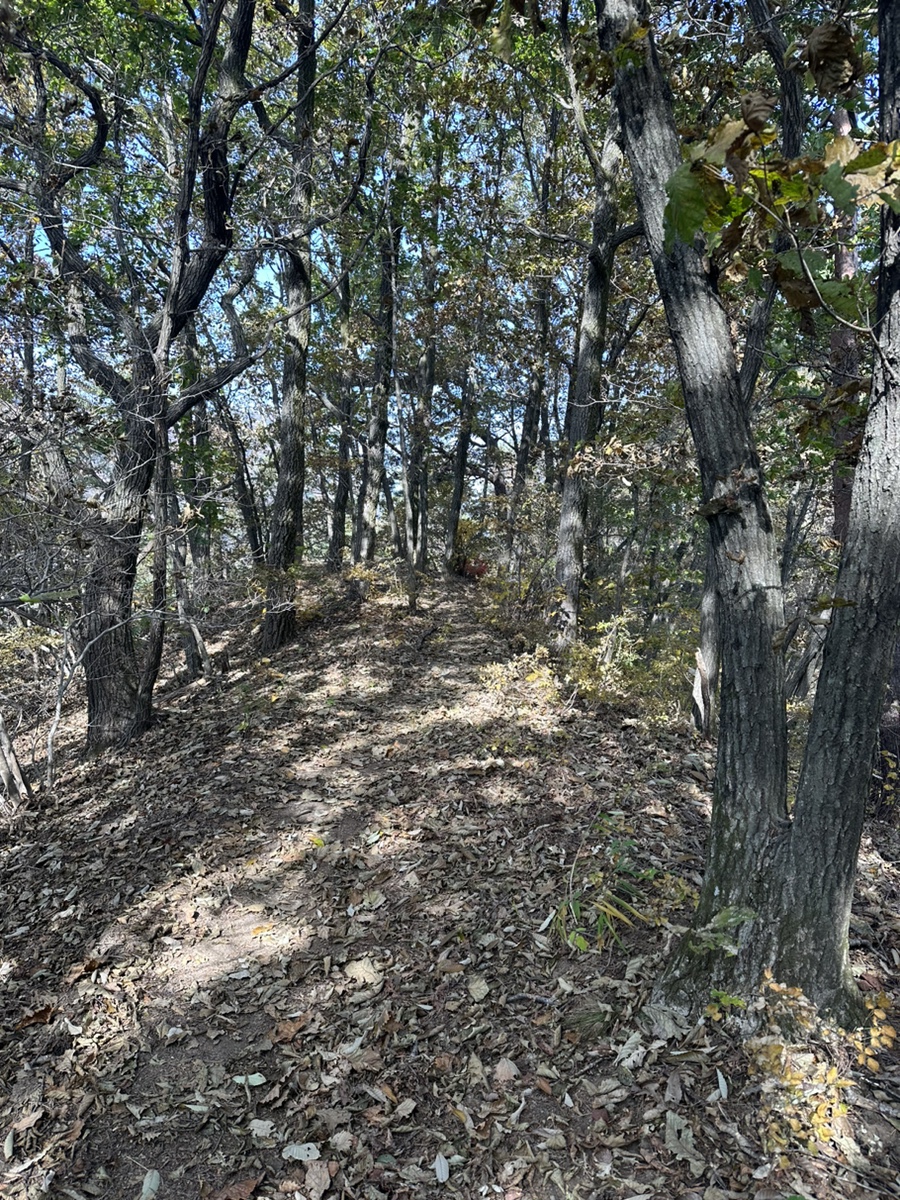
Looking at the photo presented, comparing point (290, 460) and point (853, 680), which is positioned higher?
point (290, 460)

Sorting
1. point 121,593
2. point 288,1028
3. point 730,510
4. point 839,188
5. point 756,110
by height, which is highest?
point 756,110

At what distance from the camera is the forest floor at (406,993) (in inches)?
100

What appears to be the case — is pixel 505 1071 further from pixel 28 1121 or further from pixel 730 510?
pixel 730 510

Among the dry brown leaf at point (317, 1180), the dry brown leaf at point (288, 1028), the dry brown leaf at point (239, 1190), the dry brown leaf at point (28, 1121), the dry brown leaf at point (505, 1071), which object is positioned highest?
the dry brown leaf at point (505, 1071)

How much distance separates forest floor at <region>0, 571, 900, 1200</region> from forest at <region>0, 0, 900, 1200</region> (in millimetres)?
22

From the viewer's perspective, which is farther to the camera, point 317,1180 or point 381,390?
point 381,390

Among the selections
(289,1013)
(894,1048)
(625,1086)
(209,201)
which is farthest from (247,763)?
(209,201)

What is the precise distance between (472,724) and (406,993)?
315 centimetres

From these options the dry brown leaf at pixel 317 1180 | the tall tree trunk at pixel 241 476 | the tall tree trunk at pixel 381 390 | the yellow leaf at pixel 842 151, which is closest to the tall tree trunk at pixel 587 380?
the tall tree trunk at pixel 381 390

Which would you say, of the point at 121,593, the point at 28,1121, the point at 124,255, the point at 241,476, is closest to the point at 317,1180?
the point at 28,1121

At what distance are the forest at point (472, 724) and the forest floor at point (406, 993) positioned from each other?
2 centimetres

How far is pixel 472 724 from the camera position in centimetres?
643

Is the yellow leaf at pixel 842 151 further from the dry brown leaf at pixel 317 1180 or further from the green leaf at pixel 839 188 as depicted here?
the dry brown leaf at pixel 317 1180

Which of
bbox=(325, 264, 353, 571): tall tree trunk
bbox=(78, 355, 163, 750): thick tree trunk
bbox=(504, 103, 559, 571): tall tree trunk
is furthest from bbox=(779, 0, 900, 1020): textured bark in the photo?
bbox=(325, 264, 353, 571): tall tree trunk
